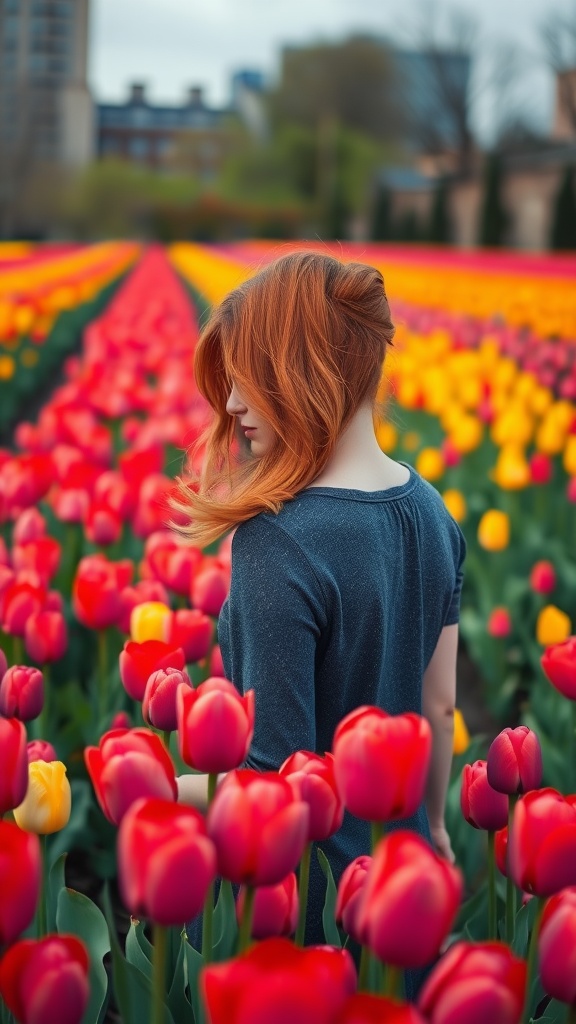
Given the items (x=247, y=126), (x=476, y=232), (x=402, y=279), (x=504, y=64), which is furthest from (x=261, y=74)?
(x=402, y=279)

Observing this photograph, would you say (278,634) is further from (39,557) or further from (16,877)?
(39,557)

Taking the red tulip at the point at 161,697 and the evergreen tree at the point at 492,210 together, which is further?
the evergreen tree at the point at 492,210

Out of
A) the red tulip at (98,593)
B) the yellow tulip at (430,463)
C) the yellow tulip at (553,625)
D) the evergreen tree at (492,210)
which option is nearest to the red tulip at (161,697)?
the red tulip at (98,593)

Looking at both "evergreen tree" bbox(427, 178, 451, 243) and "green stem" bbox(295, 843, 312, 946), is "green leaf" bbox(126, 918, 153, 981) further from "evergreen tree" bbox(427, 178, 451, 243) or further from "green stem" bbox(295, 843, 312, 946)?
Result: "evergreen tree" bbox(427, 178, 451, 243)

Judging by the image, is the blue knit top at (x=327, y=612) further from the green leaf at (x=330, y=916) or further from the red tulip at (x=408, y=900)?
the red tulip at (x=408, y=900)

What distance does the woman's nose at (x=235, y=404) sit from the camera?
1592 mm

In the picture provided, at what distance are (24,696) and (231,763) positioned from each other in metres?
0.55

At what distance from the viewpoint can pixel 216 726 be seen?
3.37ft

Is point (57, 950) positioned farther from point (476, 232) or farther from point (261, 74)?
point (261, 74)

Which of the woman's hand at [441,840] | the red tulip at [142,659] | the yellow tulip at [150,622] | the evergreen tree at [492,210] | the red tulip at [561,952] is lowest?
the evergreen tree at [492,210]

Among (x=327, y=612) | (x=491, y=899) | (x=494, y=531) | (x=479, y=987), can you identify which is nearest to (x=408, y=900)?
(x=479, y=987)

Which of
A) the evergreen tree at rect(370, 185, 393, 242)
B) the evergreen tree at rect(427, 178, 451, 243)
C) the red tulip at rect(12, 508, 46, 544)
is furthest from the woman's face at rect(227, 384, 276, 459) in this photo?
the evergreen tree at rect(370, 185, 393, 242)

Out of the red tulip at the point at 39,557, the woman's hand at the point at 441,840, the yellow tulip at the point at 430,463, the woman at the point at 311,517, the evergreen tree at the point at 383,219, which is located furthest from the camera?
the evergreen tree at the point at 383,219

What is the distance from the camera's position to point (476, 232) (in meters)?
41.4
